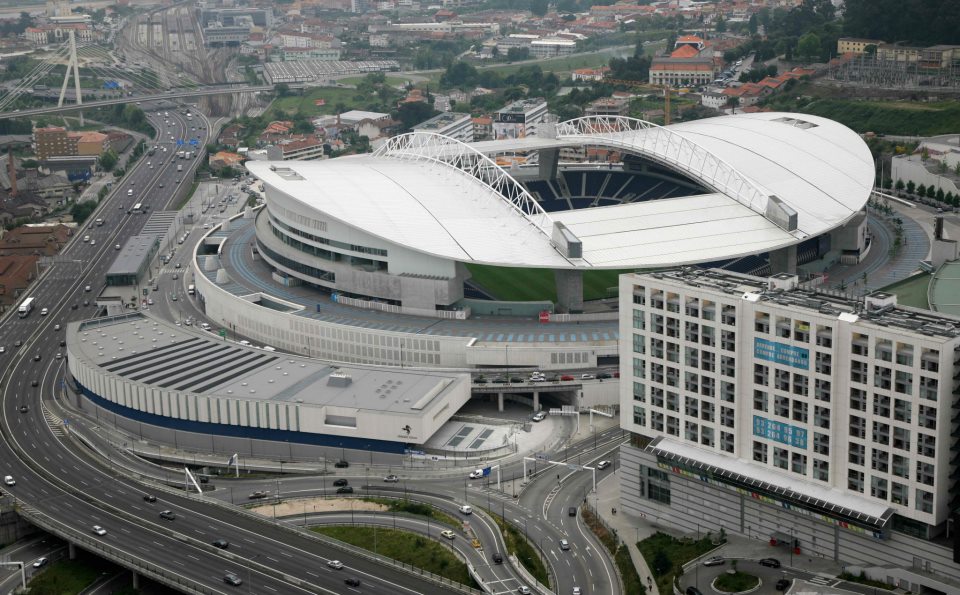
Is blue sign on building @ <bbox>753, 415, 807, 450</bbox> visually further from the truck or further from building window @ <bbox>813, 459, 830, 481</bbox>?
the truck

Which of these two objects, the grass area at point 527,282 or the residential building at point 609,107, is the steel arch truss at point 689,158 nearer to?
the grass area at point 527,282

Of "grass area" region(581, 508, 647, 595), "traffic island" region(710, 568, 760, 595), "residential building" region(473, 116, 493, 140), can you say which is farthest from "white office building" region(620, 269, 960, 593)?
"residential building" region(473, 116, 493, 140)

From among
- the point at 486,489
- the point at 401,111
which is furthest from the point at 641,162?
the point at 401,111

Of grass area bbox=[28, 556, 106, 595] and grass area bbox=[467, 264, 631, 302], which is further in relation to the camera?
grass area bbox=[467, 264, 631, 302]

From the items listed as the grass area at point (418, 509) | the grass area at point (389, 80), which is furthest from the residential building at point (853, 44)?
the grass area at point (418, 509)

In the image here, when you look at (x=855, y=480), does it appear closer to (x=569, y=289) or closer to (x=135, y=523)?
(x=135, y=523)

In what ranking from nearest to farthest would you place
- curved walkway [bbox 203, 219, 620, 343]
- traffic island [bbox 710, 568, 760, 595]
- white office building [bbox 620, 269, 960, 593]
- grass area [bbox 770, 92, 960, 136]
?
1. white office building [bbox 620, 269, 960, 593]
2. traffic island [bbox 710, 568, 760, 595]
3. curved walkway [bbox 203, 219, 620, 343]
4. grass area [bbox 770, 92, 960, 136]

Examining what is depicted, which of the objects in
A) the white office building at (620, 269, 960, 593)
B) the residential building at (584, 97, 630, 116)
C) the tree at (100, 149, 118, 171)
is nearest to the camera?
the white office building at (620, 269, 960, 593)
